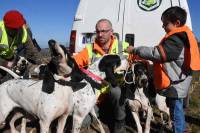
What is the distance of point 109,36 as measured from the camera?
5.70 metres

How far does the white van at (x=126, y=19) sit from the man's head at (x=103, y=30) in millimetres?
1551

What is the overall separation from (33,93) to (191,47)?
6.94 ft

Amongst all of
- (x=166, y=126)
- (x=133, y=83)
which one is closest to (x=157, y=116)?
(x=166, y=126)

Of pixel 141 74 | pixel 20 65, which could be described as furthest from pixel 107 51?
pixel 20 65

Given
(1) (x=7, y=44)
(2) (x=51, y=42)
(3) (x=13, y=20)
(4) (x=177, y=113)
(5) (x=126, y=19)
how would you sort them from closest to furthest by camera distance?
(2) (x=51, y=42) → (4) (x=177, y=113) → (3) (x=13, y=20) → (1) (x=7, y=44) → (5) (x=126, y=19)

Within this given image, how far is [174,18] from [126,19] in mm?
2832

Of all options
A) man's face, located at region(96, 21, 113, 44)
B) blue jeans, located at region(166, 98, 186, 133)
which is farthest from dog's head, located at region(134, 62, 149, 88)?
blue jeans, located at region(166, 98, 186, 133)

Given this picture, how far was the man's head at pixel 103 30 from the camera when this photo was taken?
5550mm

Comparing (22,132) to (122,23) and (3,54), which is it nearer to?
(3,54)

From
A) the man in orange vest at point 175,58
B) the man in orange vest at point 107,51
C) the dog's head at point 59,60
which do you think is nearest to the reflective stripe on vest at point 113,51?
the man in orange vest at point 107,51

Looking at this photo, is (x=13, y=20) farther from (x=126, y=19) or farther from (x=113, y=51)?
(x=126, y=19)

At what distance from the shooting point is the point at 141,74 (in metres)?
5.55

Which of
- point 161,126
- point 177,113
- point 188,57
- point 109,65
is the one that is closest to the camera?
point 188,57

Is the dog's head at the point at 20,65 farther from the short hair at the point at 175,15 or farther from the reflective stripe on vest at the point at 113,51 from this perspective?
the short hair at the point at 175,15
